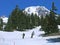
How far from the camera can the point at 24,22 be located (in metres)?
82.5

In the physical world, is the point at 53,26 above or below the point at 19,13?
below

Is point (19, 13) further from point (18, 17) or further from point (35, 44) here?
point (35, 44)

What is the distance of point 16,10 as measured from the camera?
8594 centimetres

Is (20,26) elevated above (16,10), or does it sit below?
below

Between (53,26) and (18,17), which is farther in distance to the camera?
(18,17)

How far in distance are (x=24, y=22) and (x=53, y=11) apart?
25551 mm

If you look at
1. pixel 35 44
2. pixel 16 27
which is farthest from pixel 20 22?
pixel 35 44

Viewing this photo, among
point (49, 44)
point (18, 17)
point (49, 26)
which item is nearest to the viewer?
point (49, 44)

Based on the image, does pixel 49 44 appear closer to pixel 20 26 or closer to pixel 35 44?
pixel 35 44

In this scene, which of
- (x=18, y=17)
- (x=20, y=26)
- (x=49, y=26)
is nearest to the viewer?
(x=49, y=26)

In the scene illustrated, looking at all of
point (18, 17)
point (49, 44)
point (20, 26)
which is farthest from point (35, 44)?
point (18, 17)

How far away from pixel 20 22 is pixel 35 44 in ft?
177

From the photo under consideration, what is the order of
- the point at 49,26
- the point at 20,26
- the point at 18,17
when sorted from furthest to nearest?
the point at 18,17
the point at 20,26
the point at 49,26

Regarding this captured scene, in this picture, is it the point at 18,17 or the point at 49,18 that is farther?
the point at 18,17
